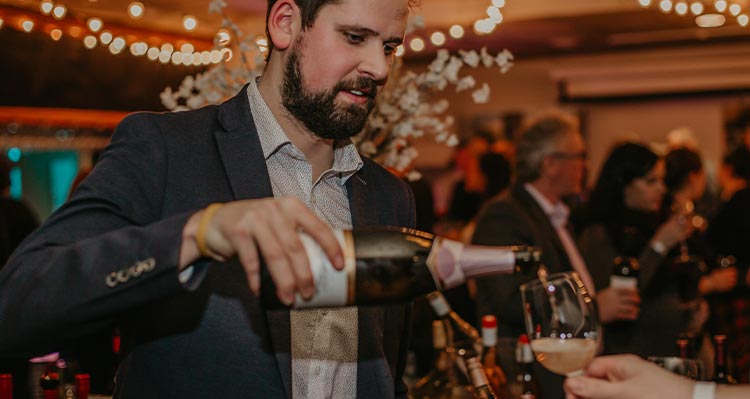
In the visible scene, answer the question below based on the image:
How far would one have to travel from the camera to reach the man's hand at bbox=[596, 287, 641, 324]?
326 centimetres

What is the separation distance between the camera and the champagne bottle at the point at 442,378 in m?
2.19

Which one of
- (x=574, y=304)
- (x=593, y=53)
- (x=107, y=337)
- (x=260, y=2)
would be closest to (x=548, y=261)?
(x=107, y=337)

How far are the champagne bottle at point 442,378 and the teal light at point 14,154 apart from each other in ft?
14.1

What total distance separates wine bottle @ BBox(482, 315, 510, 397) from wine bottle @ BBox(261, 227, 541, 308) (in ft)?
3.46

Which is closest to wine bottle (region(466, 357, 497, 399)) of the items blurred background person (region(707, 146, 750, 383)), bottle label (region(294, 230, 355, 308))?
bottle label (region(294, 230, 355, 308))

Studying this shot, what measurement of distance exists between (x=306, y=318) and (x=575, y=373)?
1.46 feet

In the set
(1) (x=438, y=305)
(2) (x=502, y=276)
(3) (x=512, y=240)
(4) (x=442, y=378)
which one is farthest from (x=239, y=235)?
(3) (x=512, y=240)

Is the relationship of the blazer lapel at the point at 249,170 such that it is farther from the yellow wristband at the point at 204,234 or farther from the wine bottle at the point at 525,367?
the wine bottle at the point at 525,367

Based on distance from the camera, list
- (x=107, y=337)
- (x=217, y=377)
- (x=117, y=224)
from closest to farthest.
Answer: (x=117, y=224) → (x=217, y=377) → (x=107, y=337)

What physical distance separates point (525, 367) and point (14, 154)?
455cm

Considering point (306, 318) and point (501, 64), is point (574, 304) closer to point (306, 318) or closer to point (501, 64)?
point (306, 318)

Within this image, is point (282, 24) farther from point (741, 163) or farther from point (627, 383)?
point (741, 163)

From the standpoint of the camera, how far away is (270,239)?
0.94m

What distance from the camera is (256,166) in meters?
1.42
